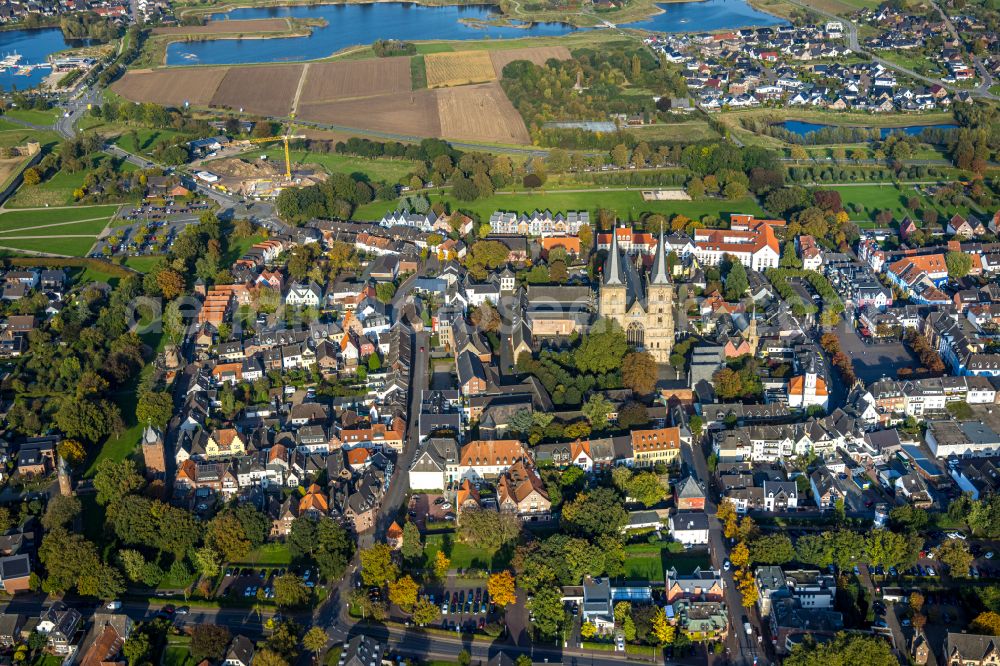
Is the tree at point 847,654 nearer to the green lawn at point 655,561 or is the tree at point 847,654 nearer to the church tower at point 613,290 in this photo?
the green lawn at point 655,561

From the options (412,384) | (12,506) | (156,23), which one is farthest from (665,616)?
(156,23)

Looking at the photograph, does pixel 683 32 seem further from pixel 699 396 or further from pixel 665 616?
pixel 665 616

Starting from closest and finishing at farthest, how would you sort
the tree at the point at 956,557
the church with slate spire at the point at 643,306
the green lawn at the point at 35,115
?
the tree at the point at 956,557 → the church with slate spire at the point at 643,306 → the green lawn at the point at 35,115

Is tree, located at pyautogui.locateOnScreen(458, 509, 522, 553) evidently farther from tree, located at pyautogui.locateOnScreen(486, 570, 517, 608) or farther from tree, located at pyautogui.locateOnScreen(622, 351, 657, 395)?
tree, located at pyautogui.locateOnScreen(622, 351, 657, 395)

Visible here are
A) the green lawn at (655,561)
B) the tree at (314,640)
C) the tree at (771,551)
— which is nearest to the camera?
the tree at (314,640)

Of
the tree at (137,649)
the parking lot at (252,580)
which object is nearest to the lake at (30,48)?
the parking lot at (252,580)

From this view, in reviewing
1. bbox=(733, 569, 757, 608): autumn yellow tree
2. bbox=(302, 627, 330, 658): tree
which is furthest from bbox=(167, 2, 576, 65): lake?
bbox=(733, 569, 757, 608): autumn yellow tree
